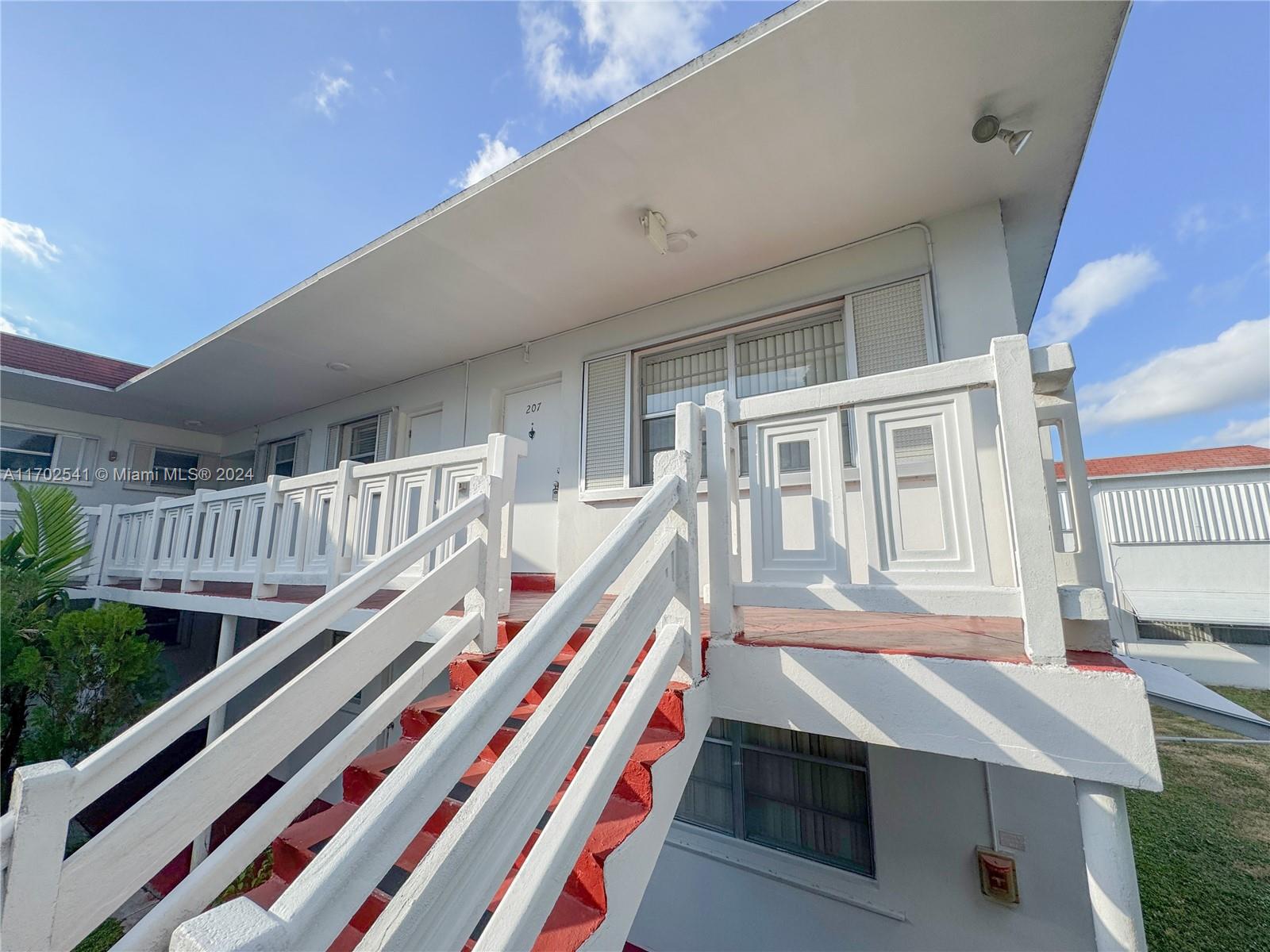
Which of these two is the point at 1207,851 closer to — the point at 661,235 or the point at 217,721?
the point at 661,235

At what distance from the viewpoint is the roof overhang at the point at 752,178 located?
242 centimetres

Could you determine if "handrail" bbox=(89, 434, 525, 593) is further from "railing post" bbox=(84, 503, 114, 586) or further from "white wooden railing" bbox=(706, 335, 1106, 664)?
"white wooden railing" bbox=(706, 335, 1106, 664)

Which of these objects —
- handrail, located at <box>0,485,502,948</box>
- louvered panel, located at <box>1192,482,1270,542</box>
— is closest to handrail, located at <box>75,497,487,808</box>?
handrail, located at <box>0,485,502,948</box>

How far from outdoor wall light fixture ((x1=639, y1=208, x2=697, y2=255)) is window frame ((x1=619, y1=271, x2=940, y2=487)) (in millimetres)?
765

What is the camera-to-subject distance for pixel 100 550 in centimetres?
630

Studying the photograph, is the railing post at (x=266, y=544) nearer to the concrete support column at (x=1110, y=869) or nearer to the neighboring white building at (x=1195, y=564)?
the concrete support column at (x=1110, y=869)

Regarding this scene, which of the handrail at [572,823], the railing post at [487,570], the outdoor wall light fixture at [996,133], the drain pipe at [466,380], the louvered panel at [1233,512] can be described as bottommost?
the handrail at [572,823]

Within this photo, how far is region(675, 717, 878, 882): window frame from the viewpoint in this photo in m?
3.05

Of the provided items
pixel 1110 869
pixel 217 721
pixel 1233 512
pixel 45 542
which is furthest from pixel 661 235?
pixel 1233 512

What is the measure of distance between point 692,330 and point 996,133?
7.58 feet

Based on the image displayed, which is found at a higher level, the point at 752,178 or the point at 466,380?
the point at 752,178

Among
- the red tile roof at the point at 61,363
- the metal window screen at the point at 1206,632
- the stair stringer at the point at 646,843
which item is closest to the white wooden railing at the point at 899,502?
the stair stringer at the point at 646,843

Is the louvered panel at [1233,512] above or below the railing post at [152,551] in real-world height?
above

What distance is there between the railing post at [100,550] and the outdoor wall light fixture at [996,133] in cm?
937
